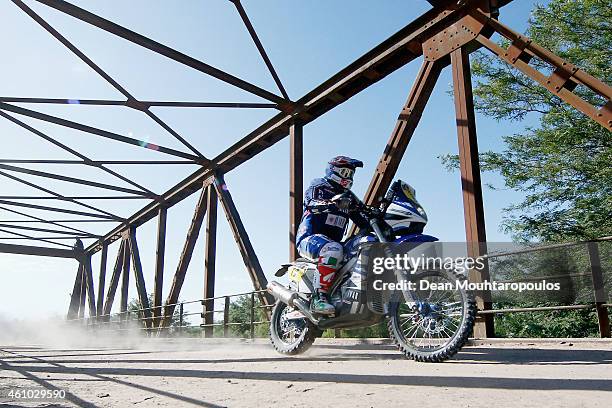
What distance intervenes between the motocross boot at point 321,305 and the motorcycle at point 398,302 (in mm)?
51

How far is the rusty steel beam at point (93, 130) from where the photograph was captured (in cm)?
910

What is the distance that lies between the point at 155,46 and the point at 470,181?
5117 mm

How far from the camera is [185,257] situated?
Answer: 12.5 m

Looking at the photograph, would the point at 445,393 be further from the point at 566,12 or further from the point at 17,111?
the point at 566,12

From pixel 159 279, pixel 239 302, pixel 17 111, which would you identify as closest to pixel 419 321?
pixel 17 111

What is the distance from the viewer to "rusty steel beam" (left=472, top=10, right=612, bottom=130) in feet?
15.2

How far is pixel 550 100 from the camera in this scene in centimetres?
1454

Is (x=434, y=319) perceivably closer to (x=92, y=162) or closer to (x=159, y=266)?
(x=92, y=162)

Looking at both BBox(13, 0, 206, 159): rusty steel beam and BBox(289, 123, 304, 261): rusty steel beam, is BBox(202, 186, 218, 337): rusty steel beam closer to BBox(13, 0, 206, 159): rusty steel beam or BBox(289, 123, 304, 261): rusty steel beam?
BBox(13, 0, 206, 159): rusty steel beam

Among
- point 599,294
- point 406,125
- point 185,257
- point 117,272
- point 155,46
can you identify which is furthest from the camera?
point 117,272

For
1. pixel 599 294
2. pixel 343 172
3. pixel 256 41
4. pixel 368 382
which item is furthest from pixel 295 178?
pixel 368 382

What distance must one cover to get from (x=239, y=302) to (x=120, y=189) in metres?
36.6

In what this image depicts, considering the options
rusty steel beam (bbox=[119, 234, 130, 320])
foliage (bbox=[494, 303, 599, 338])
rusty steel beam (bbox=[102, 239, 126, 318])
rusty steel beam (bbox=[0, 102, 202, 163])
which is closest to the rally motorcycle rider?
rusty steel beam (bbox=[0, 102, 202, 163])

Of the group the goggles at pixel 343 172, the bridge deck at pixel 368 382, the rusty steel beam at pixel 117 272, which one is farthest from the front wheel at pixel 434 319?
the rusty steel beam at pixel 117 272
